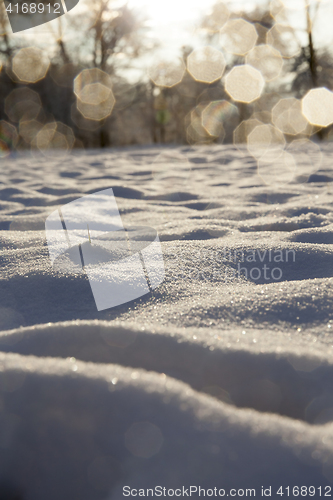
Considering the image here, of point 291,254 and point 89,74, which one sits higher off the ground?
point 89,74

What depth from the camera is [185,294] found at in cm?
91

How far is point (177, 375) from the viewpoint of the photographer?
0.60 meters

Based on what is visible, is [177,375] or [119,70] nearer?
[177,375]

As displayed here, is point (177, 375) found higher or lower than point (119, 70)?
lower

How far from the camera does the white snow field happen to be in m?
0.42

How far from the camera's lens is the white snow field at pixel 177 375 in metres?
0.42

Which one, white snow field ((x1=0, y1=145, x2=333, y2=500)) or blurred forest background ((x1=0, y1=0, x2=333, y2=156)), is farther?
blurred forest background ((x1=0, y1=0, x2=333, y2=156))

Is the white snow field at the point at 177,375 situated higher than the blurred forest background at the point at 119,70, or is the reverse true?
the blurred forest background at the point at 119,70

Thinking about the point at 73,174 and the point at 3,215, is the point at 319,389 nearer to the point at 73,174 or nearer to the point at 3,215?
the point at 3,215

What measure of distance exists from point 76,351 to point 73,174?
301 centimetres

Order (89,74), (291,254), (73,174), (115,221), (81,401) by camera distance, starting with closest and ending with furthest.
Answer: (81,401)
(291,254)
(115,221)
(73,174)
(89,74)

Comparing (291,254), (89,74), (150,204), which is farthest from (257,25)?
(291,254)

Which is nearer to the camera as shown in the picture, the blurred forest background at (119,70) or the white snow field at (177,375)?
the white snow field at (177,375)

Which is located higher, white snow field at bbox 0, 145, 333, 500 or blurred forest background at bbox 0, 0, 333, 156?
blurred forest background at bbox 0, 0, 333, 156
